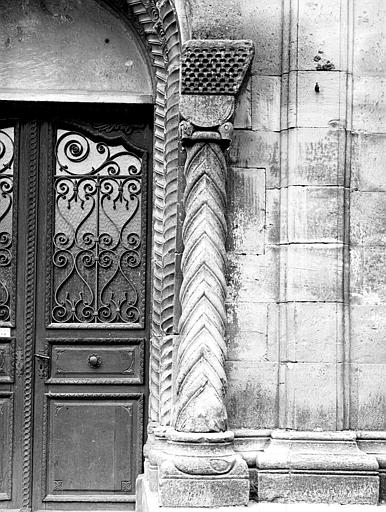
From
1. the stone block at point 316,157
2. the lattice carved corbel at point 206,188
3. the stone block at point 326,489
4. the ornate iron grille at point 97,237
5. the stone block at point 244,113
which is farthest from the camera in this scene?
the ornate iron grille at point 97,237

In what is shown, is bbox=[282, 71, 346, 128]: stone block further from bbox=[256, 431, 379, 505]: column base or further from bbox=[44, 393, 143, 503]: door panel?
bbox=[44, 393, 143, 503]: door panel

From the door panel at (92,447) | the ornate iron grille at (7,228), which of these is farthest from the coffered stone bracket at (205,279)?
the ornate iron grille at (7,228)

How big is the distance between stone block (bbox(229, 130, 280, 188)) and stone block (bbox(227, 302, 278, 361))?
0.92m

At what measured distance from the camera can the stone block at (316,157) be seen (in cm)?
621

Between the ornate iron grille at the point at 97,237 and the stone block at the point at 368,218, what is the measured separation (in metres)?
1.67

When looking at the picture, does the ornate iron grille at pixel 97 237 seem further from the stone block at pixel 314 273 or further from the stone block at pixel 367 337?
the stone block at pixel 367 337

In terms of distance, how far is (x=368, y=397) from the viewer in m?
6.18

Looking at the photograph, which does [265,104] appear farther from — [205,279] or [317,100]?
[205,279]

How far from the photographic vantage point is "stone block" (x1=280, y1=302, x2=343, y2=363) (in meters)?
6.10

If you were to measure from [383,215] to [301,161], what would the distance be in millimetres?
711

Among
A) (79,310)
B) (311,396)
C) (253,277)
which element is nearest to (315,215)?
(253,277)

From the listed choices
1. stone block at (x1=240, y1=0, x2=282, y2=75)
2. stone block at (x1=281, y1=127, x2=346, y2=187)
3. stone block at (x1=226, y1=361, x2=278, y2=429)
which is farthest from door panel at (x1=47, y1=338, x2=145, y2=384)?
stone block at (x1=240, y1=0, x2=282, y2=75)

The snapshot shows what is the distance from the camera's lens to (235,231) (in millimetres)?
6277

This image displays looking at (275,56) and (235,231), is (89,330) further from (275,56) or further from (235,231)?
(275,56)
